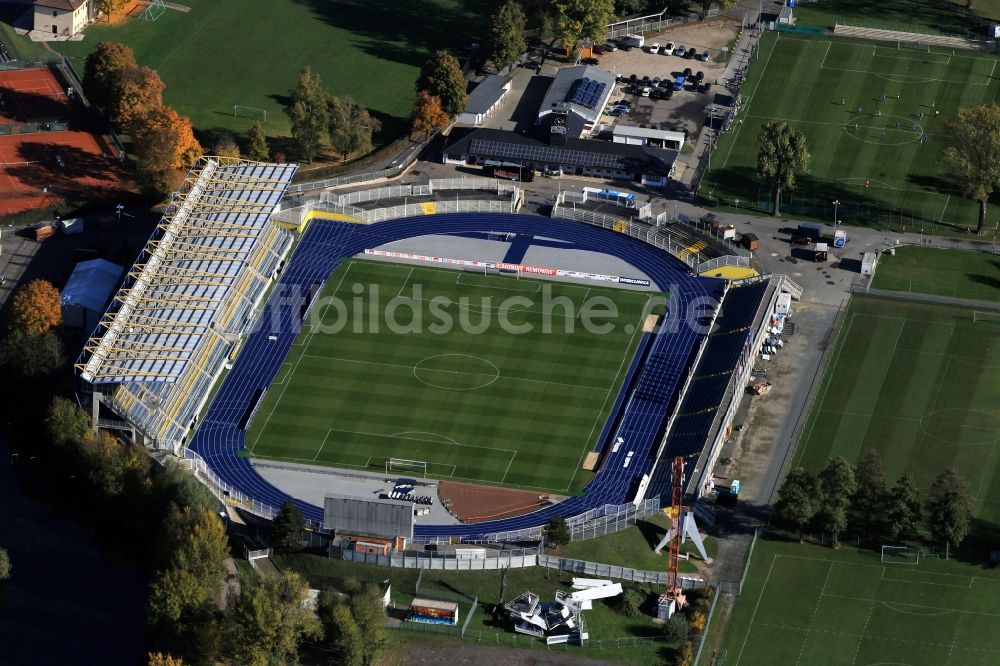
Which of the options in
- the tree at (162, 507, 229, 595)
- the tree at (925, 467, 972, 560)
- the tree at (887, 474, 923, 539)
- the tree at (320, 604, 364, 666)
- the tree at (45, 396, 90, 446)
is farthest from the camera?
the tree at (45, 396, 90, 446)

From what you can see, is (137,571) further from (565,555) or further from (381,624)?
(565,555)

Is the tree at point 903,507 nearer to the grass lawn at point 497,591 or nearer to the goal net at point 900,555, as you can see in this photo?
the goal net at point 900,555

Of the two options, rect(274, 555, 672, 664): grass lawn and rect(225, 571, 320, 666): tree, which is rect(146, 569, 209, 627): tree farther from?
rect(274, 555, 672, 664): grass lawn

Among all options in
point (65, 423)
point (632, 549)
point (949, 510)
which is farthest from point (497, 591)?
point (65, 423)

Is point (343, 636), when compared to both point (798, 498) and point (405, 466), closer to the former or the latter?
point (405, 466)

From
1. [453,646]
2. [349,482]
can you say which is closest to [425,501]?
[349,482]

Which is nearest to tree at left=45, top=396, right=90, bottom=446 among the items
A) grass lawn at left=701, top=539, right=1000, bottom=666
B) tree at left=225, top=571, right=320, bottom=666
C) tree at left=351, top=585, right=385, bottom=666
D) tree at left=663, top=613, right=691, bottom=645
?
tree at left=225, top=571, right=320, bottom=666
